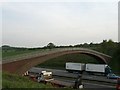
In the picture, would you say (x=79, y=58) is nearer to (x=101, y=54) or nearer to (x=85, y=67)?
(x=101, y=54)

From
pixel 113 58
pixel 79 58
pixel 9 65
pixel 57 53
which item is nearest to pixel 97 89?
pixel 9 65

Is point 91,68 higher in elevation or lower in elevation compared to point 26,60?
lower

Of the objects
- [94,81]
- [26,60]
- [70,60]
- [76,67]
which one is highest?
[26,60]

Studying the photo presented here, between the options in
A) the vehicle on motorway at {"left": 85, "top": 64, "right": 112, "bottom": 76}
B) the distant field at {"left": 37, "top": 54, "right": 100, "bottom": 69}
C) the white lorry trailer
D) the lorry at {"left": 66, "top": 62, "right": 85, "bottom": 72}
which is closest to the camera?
the vehicle on motorway at {"left": 85, "top": 64, "right": 112, "bottom": 76}

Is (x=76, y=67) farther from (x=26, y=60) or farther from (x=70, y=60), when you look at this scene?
(x=70, y=60)

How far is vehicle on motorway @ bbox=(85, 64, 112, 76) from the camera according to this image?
203ft

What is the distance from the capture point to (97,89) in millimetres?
33750

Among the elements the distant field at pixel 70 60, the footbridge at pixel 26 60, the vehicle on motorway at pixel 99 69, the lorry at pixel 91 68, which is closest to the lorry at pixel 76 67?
the lorry at pixel 91 68

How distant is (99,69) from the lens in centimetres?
6341

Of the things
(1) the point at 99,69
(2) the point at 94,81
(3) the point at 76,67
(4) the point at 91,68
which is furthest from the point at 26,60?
(3) the point at 76,67

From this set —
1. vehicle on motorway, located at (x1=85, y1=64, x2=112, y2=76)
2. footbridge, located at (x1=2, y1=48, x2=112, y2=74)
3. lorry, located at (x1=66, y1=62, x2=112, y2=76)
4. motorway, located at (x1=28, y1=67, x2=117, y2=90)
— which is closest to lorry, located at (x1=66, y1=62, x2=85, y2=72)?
lorry, located at (x1=66, y1=62, x2=112, y2=76)

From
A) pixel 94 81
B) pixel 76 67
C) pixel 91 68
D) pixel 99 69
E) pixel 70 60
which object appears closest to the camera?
pixel 94 81

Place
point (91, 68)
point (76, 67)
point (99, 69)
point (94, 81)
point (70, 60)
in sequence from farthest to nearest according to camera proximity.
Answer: point (70, 60)
point (76, 67)
point (91, 68)
point (99, 69)
point (94, 81)

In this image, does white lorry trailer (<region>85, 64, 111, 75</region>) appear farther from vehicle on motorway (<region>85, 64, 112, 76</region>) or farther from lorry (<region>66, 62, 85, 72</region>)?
lorry (<region>66, 62, 85, 72</region>)
